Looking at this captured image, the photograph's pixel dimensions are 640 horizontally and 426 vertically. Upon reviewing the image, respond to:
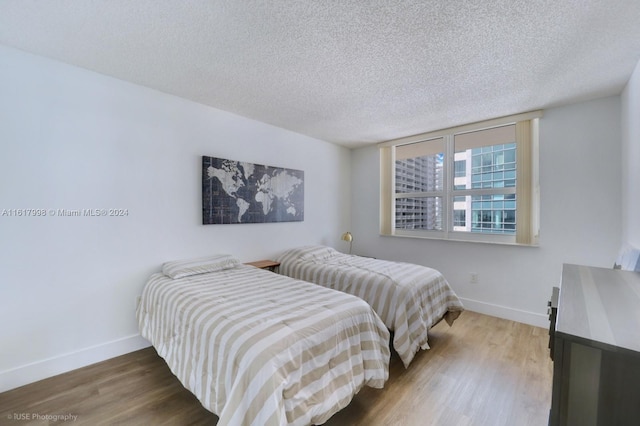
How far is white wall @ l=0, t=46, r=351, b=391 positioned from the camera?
76.5 inches

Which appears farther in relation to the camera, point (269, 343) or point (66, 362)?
point (66, 362)

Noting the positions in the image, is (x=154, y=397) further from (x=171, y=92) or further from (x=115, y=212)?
(x=171, y=92)

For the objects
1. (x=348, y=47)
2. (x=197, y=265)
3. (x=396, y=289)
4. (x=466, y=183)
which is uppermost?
(x=348, y=47)

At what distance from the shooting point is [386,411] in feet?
5.57

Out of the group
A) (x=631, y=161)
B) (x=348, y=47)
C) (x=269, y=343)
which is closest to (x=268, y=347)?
(x=269, y=343)

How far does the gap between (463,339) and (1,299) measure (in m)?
3.90

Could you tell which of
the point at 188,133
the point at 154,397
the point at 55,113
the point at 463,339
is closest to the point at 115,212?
the point at 55,113

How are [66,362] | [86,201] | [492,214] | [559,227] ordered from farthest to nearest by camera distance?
[492,214] → [559,227] → [86,201] → [66,362]

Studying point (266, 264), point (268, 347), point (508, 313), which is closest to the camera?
point (268, 347)

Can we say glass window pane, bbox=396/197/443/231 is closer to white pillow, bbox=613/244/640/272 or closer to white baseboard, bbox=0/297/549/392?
white baseboard, bbox=0/297/549/392

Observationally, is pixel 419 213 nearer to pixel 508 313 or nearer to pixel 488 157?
pixel 488 157

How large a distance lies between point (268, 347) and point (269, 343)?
1.0 inches

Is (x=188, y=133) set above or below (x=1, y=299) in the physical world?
above

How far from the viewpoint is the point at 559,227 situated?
2.86 metres
